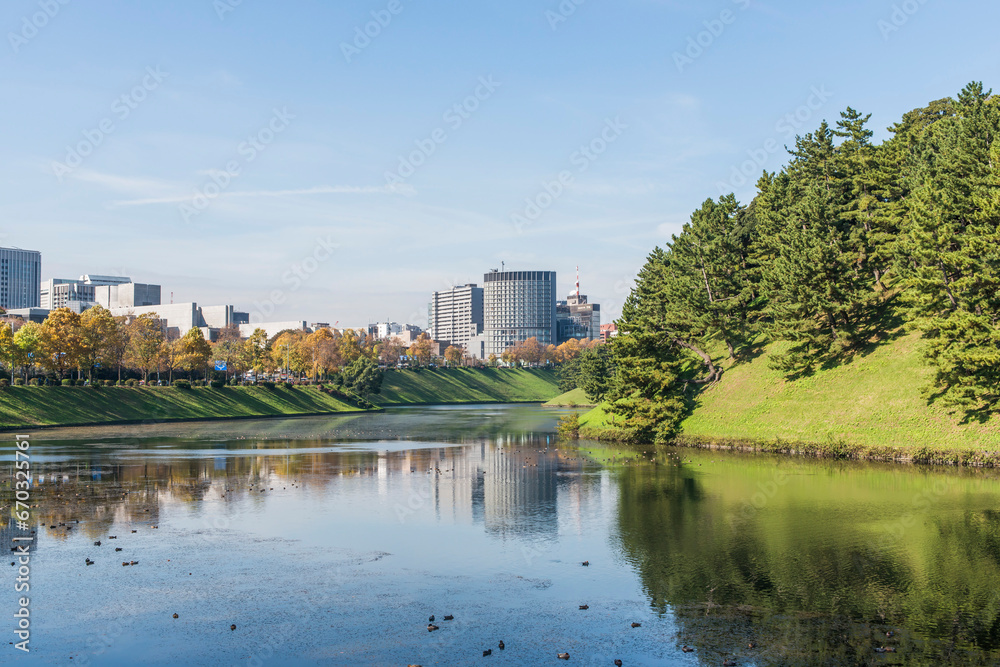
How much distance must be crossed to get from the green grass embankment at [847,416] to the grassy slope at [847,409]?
8 cm

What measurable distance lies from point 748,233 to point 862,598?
278ft

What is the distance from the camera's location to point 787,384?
7944cm

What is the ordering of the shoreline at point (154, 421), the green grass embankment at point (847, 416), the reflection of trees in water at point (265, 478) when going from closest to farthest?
1. the reflection of trees in water at point (265, 478)
2. the green grass embankment at point (847, 416)
3. the shoreline at point (154, 421)

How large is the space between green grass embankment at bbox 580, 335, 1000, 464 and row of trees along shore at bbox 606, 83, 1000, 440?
1.89m

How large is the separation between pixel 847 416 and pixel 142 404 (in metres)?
102

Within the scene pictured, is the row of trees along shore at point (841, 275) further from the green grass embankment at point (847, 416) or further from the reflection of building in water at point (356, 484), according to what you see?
the reflection of building in water at point (356, 484)

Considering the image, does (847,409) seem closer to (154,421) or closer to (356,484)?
(356,484)

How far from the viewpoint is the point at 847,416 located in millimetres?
68938

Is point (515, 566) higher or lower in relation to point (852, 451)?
lower

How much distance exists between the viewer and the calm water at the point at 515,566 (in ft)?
73.0

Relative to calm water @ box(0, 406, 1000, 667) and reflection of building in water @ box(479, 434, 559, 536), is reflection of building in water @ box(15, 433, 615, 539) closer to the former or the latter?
reflection of building in water @ box(479, 434, 559, 536)

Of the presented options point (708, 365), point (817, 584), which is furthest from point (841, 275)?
point (817, 584)
